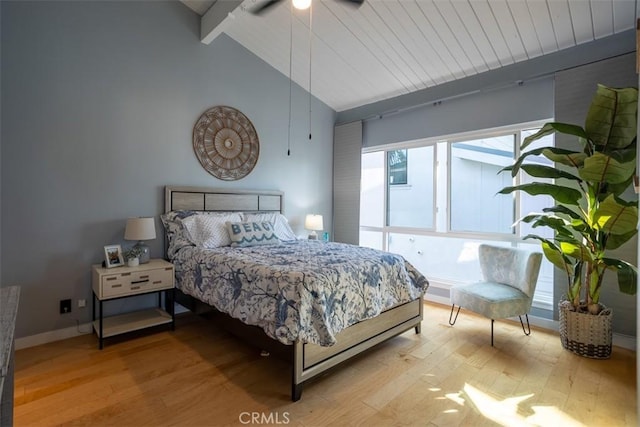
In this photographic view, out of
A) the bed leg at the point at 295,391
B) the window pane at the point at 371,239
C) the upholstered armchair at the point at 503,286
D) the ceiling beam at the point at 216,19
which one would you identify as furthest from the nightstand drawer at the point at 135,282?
the window pane at the point at 371,239

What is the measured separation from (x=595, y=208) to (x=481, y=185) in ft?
4.59

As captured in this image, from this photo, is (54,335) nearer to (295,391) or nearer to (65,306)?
(65,306)

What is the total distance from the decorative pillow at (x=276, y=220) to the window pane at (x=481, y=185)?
7.07 feet

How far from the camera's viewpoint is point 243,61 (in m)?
4.04

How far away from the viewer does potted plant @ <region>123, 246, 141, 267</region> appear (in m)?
2.89

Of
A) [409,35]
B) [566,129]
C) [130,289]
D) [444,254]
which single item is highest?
[409,35]

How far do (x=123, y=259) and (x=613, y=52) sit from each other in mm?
4917

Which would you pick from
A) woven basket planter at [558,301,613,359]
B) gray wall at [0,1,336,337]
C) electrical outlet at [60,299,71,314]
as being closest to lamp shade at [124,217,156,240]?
gray wall at [0,1,336,337]

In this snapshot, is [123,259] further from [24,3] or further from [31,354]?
[24,3]

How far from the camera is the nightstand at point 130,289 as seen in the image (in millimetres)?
2660

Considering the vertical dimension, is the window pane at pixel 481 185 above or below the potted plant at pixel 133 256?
above

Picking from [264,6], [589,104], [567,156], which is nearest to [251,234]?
[264,6]

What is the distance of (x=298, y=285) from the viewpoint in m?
1.95

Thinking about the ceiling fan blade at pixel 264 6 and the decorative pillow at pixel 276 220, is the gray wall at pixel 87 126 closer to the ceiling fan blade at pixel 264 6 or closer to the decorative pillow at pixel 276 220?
the decorative pillow at pixel 276 220
